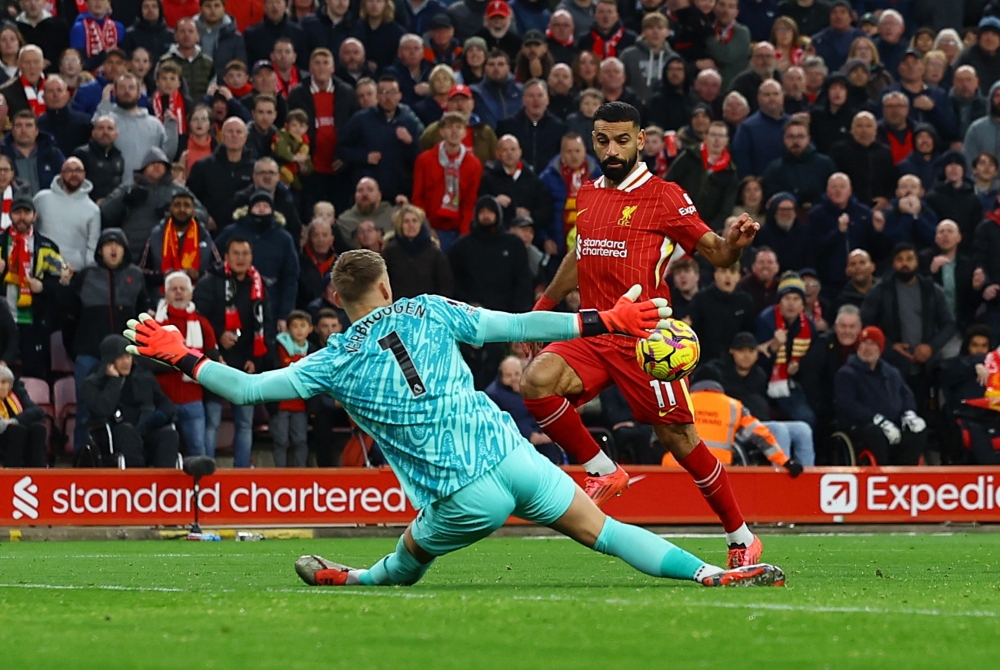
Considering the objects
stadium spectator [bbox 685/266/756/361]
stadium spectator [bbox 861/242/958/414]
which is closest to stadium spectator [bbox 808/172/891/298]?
stadium spectator [bbox 861/242/958/414]

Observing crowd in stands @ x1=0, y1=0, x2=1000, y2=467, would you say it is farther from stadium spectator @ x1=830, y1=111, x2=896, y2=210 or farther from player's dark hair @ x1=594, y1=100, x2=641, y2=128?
player's dark hair @ x1=594, y1=100, x2=641, y2=128

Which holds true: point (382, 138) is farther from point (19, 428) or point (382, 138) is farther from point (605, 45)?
point (19, 428)

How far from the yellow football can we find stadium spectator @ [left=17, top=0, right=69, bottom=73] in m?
12.9

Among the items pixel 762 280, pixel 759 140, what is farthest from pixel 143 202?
pixel 759 140

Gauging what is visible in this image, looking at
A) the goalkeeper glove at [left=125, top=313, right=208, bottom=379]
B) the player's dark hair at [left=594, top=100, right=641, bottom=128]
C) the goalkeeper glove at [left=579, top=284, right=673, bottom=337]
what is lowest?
Answer: the goalkeeper glove at [left=125, top=313, right=208, bottom=379]

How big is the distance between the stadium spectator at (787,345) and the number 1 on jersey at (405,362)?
1105 cm

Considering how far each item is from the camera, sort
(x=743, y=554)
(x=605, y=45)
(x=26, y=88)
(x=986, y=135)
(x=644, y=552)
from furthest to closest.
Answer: (x=605, y=45) < (x=986, y=135) < (x=26, y=88) < (x=743, y=554) < (x=644, y=552)

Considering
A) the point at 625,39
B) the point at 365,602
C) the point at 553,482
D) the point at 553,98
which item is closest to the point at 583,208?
the point at 553,482

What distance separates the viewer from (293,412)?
17.9 metres

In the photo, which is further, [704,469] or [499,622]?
[704,469]

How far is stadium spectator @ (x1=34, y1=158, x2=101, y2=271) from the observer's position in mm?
17516

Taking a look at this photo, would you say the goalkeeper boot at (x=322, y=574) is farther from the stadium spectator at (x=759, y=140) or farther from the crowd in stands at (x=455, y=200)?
the stadium spectator at (x=759, y=140)

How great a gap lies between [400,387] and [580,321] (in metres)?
0.90

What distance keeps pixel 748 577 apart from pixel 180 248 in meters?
10.6
